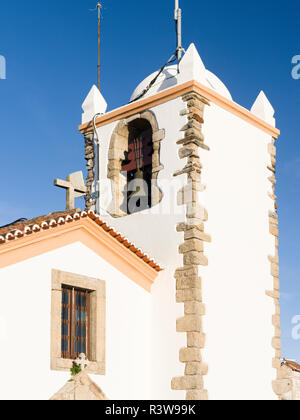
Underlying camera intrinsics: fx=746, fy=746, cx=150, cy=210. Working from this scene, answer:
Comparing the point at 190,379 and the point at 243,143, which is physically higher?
the point at 243,143

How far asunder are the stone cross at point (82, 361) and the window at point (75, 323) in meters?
0.25

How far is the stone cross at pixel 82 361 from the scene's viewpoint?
1253cm

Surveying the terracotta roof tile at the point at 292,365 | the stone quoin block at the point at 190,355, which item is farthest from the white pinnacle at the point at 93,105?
the terracotta roof tile at the point at 292,365

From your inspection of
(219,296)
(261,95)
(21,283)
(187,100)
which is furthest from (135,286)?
(261,95)

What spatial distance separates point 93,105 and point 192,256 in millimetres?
4914

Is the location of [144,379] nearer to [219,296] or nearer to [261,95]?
[219,296]

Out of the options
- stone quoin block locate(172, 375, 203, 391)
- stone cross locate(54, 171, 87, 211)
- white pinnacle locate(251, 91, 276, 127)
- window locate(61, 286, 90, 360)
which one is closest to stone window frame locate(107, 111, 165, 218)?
stone cross locate(54, 171, 87, 211)

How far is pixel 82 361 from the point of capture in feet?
41.3

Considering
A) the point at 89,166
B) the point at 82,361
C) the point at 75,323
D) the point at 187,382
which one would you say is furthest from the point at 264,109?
the point at 82,361

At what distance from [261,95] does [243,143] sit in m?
2.00

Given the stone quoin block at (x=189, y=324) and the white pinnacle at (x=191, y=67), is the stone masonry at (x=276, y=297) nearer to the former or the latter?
the stone quoin block at (x=189, y=324)

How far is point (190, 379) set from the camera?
13.6 meters

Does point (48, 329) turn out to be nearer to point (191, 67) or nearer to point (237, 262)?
point (237, 262)

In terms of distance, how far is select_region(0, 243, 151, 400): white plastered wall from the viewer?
38.1ft
